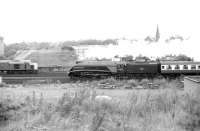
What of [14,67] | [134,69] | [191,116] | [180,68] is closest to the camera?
[191,116]

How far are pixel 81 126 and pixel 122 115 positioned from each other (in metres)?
2.64

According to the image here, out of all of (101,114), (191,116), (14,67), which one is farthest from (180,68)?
(14,67)

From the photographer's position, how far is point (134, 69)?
28391mm

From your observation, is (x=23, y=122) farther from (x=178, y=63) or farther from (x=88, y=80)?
(x=178, y=63)

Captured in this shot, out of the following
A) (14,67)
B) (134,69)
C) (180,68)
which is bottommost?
(14,67)

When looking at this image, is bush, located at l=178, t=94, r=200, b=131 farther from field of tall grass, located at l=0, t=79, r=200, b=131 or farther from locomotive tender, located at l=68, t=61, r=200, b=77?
locomotive tender, located at l=68, t=61, r=200, b=77

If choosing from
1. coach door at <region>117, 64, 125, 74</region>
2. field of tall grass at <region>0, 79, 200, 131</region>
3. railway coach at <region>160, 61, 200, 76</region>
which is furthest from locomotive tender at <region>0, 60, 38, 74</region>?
field of tall grass at <region>0, 79, 200, 131</region>

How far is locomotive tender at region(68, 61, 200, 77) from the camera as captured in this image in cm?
2736

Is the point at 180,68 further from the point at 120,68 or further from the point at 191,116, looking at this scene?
the point at 191,116

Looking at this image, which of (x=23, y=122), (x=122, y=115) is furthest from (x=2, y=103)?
(x=122, y=115)

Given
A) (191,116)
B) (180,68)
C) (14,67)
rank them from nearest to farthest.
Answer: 1. (191,116)
2. (180,68)
3. (14,67)

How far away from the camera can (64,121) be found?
14469mm

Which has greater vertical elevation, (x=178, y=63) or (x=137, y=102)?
(x=178, y=63)

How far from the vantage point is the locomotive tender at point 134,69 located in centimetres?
2736
